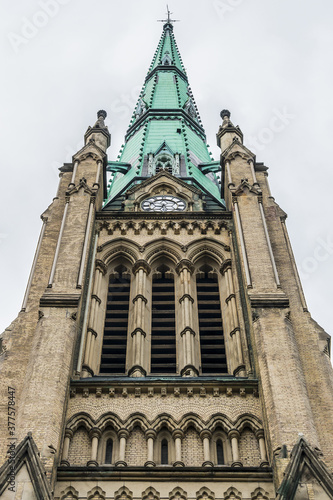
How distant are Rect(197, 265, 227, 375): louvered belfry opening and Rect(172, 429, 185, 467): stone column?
3.61 metres

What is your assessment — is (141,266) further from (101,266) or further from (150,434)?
(150,434)

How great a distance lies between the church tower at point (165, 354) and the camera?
631 inches

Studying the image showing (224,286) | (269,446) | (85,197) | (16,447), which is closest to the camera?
(16,447)

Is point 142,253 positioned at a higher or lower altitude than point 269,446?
higher

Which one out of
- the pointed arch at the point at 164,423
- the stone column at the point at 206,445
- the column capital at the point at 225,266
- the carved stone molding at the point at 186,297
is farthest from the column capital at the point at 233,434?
the column capital at the point at 225,266

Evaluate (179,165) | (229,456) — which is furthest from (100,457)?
(179,165)

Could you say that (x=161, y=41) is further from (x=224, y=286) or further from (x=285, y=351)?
(x=285, y=351)

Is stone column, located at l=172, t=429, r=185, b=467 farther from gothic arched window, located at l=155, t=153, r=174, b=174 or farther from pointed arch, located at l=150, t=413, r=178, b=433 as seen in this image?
gothic arched window, located at l=155, t=153, r=174, b=174

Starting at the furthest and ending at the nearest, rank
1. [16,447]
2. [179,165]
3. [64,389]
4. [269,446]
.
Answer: [179,165] → [64,389] → [269,446] → [16,447]

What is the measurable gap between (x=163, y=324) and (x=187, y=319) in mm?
856

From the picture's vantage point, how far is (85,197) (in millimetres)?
25984

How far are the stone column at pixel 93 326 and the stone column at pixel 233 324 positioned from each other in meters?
3.54

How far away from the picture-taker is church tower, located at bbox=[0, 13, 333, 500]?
16.0m

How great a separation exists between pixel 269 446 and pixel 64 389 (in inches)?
178
